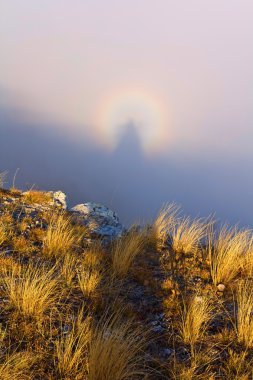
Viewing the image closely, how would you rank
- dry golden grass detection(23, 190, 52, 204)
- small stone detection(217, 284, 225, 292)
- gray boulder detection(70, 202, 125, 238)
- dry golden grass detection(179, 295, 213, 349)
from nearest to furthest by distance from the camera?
dry golden grass detection(179, 295, 213, 349)
small stone detection(217, 284, 225, 292)
gray boulder detection(70, 202, 125, 238)
dry golden grass detection(23, 190, 52, 204)

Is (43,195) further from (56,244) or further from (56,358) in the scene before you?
(56,358)

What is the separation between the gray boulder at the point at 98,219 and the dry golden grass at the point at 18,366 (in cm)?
613

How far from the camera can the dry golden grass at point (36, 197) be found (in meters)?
11.9

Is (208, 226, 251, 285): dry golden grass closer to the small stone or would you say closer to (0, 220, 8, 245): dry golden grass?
the small stone

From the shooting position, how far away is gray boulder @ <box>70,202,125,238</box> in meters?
10.9

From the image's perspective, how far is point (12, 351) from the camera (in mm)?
4254

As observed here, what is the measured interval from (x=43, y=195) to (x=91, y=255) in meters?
5.84

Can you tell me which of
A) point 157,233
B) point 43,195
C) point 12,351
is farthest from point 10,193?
point 12,351

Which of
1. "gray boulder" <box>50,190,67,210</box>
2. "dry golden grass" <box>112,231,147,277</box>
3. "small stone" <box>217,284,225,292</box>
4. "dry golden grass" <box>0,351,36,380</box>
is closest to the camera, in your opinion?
"dry golden grass" <box>0,351,36,380</box>

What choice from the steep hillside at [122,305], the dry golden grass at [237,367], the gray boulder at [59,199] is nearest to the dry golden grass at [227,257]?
the steep hillside at [122,305]

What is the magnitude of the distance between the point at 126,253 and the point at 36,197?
17.5 feet

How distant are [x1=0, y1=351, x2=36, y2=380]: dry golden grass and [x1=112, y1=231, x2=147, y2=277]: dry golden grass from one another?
3.19m

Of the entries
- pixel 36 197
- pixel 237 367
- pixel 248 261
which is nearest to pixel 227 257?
pixel 248 261

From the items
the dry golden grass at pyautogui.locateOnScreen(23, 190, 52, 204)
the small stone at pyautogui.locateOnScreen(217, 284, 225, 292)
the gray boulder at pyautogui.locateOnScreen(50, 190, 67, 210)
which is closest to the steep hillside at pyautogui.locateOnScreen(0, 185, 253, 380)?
the small stone at pyautogui.locateOnScreen(217, 284, 225, 292)
